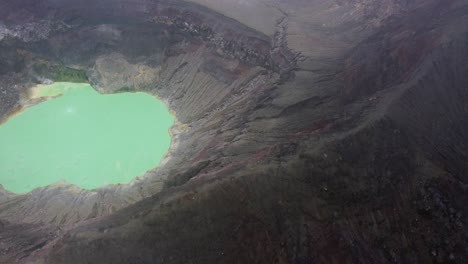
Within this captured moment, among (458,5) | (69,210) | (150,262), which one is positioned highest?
(458,5)

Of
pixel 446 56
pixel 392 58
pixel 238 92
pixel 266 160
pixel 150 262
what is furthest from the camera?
pixel 238 92

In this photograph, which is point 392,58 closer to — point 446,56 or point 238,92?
point 446,56

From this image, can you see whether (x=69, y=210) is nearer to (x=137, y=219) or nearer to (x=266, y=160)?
(x=137, y=219)

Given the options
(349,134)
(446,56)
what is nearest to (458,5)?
(446,56)

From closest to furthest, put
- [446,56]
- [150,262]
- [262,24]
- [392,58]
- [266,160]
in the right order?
[150,262]
[266,160]
[446,56]
[392,58]
[262,24]

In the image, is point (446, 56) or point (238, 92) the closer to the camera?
point (446, 56)

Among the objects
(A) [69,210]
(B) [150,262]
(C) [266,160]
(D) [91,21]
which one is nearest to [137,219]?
(B) [150,262]

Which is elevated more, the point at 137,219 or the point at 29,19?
the point at 29,19
